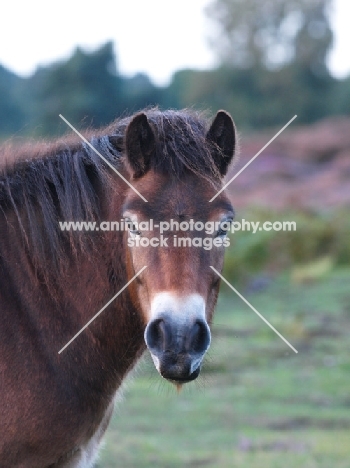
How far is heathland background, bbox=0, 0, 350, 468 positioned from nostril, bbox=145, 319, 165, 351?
0.87 metres


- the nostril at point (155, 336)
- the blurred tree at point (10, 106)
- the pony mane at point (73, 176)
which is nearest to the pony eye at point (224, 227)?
the pony mane at point (73, 176)

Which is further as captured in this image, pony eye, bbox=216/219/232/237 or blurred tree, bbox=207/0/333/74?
blurred tree, bbox=207/0/333/74

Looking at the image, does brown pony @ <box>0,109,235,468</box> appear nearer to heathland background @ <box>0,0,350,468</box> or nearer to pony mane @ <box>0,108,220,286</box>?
pony mane @ <box>0,108,220,286</box>

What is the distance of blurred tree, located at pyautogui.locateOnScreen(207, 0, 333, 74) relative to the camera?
35906 mm

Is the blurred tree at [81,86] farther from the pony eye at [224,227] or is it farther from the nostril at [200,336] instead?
the nostril at [200,336]

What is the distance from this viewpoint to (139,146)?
379 cm

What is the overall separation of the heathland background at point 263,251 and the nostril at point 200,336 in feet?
2.90

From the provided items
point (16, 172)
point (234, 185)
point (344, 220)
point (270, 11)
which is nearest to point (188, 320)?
point (16, 172)

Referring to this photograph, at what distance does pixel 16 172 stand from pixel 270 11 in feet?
113

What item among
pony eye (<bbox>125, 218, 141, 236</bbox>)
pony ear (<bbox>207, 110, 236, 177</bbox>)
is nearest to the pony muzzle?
pony eye (<bbox>125, 218, 141, 236</bbox>)

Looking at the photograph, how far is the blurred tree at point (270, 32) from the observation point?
118 feet

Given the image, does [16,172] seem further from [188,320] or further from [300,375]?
[300,375]

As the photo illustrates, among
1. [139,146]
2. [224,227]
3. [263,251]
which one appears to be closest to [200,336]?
[224,227]

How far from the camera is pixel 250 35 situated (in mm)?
37062
